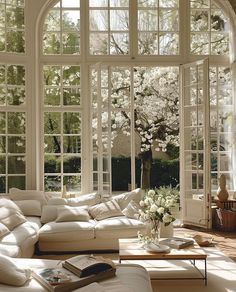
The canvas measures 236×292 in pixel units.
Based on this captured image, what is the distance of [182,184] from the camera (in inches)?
333

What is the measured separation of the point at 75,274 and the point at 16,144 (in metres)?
4.87

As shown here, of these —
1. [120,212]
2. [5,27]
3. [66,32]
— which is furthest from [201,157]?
[5,27]

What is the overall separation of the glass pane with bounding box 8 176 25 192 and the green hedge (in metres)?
5.60

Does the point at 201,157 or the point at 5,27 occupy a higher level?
the point at 5,27

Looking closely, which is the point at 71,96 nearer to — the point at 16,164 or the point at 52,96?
the point at 52,96

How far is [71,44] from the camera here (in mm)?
8391

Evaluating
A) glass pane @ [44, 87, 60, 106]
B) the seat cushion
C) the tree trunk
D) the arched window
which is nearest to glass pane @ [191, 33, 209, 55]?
the arched window

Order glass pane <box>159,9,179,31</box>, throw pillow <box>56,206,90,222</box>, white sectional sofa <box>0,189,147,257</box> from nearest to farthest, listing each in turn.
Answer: white sectional sofa <box>0,189,147,257</box>, throw pillow <box>56,206,90,222</box>, glass pane <box>159,9,179,31</box>

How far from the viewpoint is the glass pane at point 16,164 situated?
8023 millimetres

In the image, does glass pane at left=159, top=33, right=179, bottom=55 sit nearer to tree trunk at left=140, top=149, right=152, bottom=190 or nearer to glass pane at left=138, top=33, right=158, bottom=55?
glass pane at left=138, top=33, right=158, bottom=55

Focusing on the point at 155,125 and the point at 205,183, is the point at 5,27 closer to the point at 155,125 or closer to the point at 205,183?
the point at 205,183

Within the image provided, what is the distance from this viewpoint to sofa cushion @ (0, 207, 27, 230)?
19.5ft

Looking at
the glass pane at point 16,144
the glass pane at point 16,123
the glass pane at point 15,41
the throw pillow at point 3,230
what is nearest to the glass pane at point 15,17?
the glass pane at point 15,41

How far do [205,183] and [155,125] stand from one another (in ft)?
19.3
